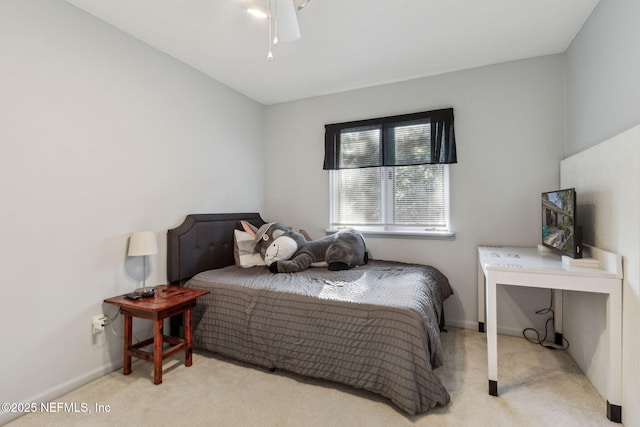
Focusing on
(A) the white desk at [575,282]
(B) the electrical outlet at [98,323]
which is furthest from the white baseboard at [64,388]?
(A) the white desk at [575,282]

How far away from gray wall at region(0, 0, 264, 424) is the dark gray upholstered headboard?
10 centimetres

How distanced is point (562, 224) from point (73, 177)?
3.27 m

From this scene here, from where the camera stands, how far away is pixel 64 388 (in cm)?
194

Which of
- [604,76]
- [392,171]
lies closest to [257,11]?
[392,171]

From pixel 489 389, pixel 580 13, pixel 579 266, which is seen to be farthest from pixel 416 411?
pixel 580 13

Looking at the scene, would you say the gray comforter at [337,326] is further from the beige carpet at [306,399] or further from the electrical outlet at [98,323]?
the electrical outlet at [98,323]

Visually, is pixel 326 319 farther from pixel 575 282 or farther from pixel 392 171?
pixel 392 171

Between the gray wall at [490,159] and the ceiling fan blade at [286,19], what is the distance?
172 centimetres

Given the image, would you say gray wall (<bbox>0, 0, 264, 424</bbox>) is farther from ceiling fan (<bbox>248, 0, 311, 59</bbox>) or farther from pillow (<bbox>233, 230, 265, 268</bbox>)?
ceiling fan (<bbox>248, 0, 311, 59</bbox>)

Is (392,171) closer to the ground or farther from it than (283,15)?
closer to the ground

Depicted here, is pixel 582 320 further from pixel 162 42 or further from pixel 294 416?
pixel 162 42

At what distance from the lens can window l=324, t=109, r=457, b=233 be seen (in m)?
3.08

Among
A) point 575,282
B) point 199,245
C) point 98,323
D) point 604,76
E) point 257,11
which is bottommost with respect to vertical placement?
point 98,323

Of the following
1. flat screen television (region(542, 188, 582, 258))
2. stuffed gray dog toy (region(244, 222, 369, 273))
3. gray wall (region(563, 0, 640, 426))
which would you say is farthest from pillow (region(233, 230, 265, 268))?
gray wall (region(563, 0, 640, 426))
